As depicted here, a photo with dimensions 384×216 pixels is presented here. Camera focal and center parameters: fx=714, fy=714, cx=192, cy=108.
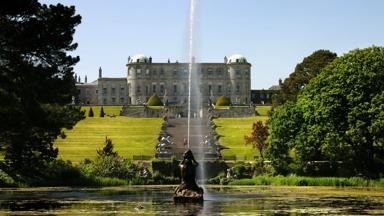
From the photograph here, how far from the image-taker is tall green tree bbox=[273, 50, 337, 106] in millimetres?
67750

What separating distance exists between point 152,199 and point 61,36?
28.9 ft

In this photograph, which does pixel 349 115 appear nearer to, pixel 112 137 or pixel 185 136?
pixel 185 136

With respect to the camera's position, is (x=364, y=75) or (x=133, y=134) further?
(x=133, y=134)

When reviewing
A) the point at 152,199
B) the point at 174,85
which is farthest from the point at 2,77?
the point at 174,85

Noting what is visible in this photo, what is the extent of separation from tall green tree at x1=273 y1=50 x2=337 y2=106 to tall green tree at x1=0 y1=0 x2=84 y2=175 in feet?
125

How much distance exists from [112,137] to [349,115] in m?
36.1

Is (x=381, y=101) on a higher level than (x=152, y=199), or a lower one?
higher

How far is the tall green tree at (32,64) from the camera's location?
97.7ft

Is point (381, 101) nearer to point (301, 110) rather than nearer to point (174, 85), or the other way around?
point (301, 110)

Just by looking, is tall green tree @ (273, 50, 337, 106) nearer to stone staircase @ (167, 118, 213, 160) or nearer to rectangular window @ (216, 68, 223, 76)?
stone staircase @ (167, 118, 213, 160)

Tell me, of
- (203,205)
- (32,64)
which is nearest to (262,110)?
(32,64)

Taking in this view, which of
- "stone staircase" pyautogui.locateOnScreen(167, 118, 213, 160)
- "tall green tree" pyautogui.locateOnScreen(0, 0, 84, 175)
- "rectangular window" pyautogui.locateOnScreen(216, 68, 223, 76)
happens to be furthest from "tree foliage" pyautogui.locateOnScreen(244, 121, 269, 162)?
"rectangular window" pyautogui.locateOnScreen(216, 68, 223, 76)

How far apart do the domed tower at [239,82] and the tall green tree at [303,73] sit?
80.7m

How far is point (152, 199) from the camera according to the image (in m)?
27.8
